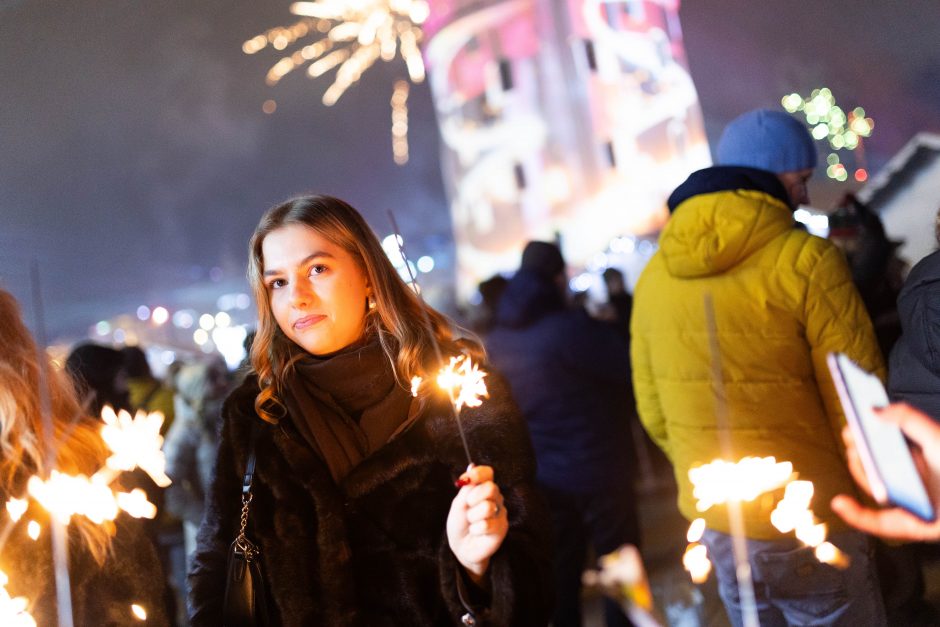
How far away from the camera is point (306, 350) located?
2.30 meters

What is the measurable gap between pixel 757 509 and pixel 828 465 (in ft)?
0.84

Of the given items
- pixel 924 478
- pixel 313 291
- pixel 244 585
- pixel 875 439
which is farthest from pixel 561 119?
pixel 875 439

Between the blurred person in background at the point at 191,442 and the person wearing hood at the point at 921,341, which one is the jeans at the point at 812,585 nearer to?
the person wearing hood at the point at 921,341

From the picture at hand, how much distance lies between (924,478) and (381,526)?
1258mm

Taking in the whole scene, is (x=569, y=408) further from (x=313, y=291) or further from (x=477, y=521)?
(x=477, y=521)

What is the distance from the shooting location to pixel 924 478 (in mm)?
1477

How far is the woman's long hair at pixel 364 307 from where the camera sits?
2.26 m

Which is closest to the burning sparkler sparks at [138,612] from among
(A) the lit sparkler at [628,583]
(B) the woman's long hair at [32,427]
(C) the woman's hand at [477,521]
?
(B) the woman's long hair at [32,427]

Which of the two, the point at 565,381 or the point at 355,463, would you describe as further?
the point at 565,381

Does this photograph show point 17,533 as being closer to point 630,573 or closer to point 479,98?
point 630,573

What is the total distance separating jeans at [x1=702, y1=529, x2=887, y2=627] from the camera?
2477mm

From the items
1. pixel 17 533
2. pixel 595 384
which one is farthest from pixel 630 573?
pixel 595 384

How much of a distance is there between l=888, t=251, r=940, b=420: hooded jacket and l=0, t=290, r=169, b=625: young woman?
226 cm

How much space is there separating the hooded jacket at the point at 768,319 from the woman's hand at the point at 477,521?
994 millimetres
